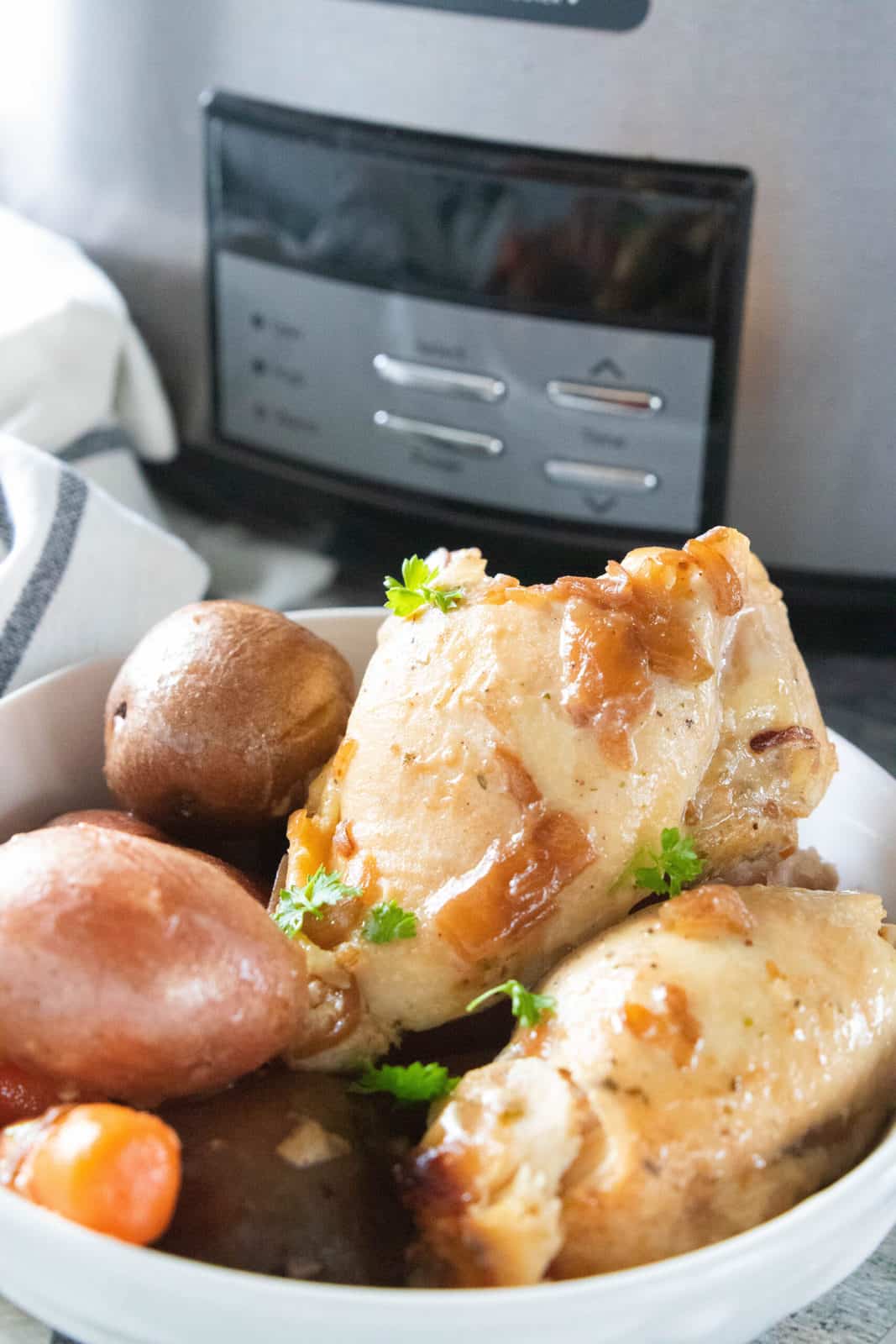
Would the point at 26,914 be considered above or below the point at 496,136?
below

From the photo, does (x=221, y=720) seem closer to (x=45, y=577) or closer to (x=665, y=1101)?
(x=45, y=577)

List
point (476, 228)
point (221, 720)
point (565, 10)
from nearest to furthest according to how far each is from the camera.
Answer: point (221, 720)
point (565, 10)
point (476, 228)

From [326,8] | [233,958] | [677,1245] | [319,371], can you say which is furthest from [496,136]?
[677,1245]

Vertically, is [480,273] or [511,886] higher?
[480,273]

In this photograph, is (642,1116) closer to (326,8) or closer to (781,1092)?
(781,1092)

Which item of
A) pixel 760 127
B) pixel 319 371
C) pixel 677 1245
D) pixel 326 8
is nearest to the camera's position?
pixel 677 1245

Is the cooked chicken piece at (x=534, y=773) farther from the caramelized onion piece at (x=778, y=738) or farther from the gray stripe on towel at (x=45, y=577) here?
the gray stripe on towel at (x=45, y=577)

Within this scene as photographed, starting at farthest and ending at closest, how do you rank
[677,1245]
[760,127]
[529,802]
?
1. [760,127]
2. [529,802]
3. [677,1245]

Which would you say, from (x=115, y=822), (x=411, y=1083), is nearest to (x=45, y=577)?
(x=115, y=822)
